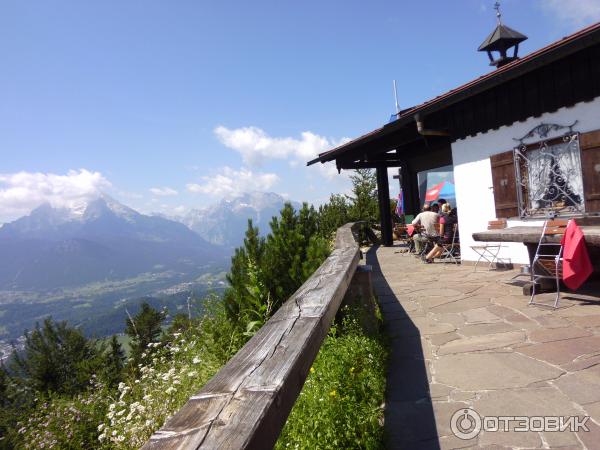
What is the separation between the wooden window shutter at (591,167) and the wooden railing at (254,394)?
18.8ft

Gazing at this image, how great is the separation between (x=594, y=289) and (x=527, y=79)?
11.8 ft

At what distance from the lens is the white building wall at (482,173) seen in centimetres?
651

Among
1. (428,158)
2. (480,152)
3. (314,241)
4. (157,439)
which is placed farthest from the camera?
(428,158)

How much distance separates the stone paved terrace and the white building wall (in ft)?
8.00

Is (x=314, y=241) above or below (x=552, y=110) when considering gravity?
below

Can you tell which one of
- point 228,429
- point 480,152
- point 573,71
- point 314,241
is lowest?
point 228,429

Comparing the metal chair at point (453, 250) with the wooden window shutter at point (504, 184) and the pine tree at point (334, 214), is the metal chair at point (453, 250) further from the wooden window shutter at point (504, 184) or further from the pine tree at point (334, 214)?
the pine tree at point (334, 214)

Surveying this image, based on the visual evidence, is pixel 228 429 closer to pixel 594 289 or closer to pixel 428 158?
pixel 594 289

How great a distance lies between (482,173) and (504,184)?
60 centimetres

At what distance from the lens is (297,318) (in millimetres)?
2006

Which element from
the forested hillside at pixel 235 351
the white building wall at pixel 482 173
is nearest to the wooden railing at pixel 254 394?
the forested hillside at pixel 235 351

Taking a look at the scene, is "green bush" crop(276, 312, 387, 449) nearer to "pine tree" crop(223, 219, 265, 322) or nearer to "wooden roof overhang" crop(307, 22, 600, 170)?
"pine tree" crop(223, 219, 265, 322)

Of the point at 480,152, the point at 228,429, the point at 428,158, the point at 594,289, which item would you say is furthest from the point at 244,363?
the point at 428,158

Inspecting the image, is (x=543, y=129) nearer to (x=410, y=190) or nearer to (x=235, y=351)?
(x=235, y=351)
